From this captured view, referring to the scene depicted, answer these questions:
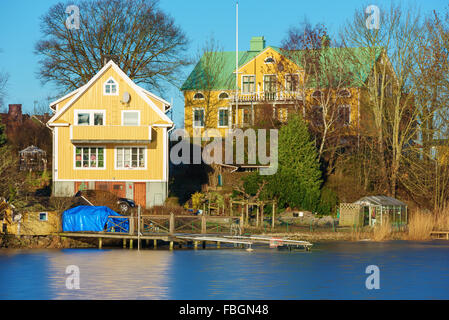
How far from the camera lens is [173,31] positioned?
7738cm

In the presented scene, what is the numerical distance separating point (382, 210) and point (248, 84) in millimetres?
25043

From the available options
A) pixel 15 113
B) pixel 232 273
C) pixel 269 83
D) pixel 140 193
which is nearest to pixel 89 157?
pixel 140 193

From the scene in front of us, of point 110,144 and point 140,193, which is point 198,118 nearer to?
point 110,144

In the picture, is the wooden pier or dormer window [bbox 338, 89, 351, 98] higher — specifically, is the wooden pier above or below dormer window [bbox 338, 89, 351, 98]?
below

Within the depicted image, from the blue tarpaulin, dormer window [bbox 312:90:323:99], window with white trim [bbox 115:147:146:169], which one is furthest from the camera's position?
dormer window [bbox 312:90:323:99]

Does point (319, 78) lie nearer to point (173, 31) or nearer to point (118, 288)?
point (173, 31)

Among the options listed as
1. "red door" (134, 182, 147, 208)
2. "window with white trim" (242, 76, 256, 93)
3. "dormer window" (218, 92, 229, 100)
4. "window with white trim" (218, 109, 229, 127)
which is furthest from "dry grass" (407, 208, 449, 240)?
"dormer window" (218, 92, 229, 100)

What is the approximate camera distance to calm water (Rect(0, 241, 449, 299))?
32.8m

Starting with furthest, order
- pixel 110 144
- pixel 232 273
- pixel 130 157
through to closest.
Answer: pixel 130 157 → pixel 110 144 → pixel 232 273

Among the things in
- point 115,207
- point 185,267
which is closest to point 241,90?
point 115,207

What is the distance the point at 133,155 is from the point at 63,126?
5.62 meters

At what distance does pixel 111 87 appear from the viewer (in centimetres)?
6062

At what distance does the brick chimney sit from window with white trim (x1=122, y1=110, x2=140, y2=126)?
44.5 m

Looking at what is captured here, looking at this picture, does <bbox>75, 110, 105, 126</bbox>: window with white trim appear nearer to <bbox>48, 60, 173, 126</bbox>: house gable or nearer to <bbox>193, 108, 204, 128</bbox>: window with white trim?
<bbox>48, 60, 173, 126</bbox>: house gable
